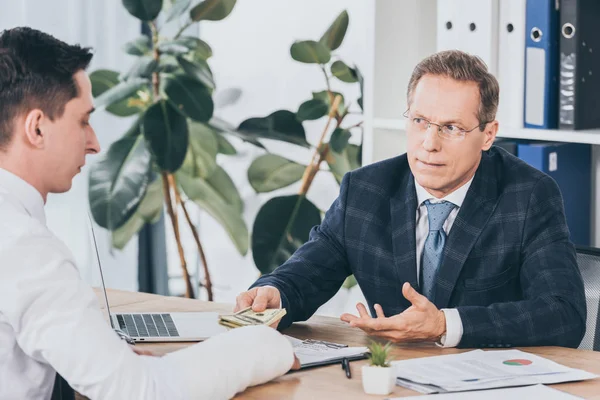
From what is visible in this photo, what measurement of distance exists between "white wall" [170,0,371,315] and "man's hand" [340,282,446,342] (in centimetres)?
204

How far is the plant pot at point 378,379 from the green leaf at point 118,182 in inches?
88.6

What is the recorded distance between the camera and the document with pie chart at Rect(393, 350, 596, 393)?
5.16 feet

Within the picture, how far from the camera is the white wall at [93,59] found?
3.62m

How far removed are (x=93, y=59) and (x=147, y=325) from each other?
80.0 inches

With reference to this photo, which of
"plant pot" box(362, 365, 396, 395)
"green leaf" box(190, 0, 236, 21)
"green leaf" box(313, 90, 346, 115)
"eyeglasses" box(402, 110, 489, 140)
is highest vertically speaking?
"green leaf" box(190, 0, 236, 21)

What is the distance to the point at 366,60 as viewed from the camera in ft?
9.61

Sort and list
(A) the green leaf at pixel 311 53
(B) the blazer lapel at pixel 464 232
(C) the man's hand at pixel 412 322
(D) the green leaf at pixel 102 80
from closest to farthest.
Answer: (C) the man's hand at pixel 412 322
(B) the blazer lapel at pixel 464 232
(A) the green leaf at pixel 311 53
(D) the green leaf at pixel 102 80

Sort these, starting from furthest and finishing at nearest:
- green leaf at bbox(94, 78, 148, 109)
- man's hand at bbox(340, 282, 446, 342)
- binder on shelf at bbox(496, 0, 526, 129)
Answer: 1. green leaf at bbox(94, 78, 148, 109)
2. binder on shelf at bbox(496, 0, 526, 129)
3. man's hand at bbox(340, 282, 446, 342)

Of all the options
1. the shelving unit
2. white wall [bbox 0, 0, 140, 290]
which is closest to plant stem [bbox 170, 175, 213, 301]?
white wall [bbox 0, 0, 140, 290]

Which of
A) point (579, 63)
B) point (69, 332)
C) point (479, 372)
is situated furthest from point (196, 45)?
point (69, 332)

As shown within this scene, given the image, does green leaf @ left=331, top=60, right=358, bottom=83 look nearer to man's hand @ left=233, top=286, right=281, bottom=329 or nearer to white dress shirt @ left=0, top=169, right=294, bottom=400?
man's hand @ left=233, top=286, right=281, bottom=329

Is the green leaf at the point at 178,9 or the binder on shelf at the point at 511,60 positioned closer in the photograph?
the binder on shelf at the point at 511,60

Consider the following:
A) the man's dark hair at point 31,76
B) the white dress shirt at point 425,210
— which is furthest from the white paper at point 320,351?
the man's dark hair at point 31,76

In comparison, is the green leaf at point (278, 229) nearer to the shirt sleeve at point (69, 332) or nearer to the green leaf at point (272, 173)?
the green leaf at point (272, 173)
